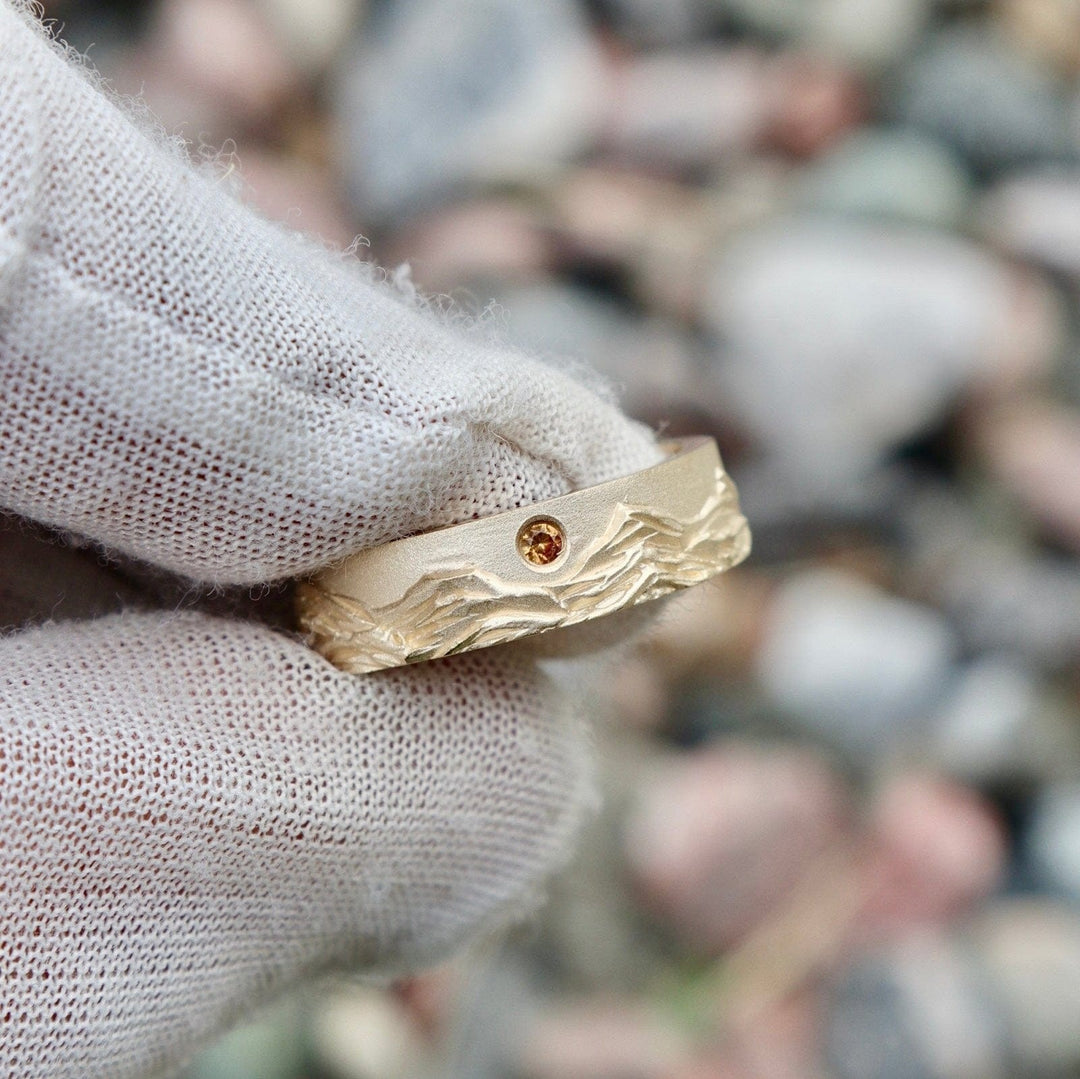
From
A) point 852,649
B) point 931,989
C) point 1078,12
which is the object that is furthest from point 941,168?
point 931,989

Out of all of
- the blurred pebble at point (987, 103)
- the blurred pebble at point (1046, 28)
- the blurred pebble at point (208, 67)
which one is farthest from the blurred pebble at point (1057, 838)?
the blurred pebble at point (208, 67)

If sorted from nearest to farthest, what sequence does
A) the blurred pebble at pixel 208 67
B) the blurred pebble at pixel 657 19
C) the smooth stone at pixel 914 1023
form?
the smooth stone at pixel 914 1023
the blurred pebble at pixel 208 67
the blurred pebble at pixel 657 19

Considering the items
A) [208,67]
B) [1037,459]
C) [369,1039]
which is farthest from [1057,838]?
[208,67]

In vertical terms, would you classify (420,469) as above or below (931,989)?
above

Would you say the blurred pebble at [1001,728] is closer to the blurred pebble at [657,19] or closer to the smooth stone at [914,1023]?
the smooth stone at [914,1023]

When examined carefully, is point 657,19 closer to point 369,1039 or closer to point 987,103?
point 987,103

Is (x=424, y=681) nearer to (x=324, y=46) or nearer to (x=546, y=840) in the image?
(x=546, y=840)
